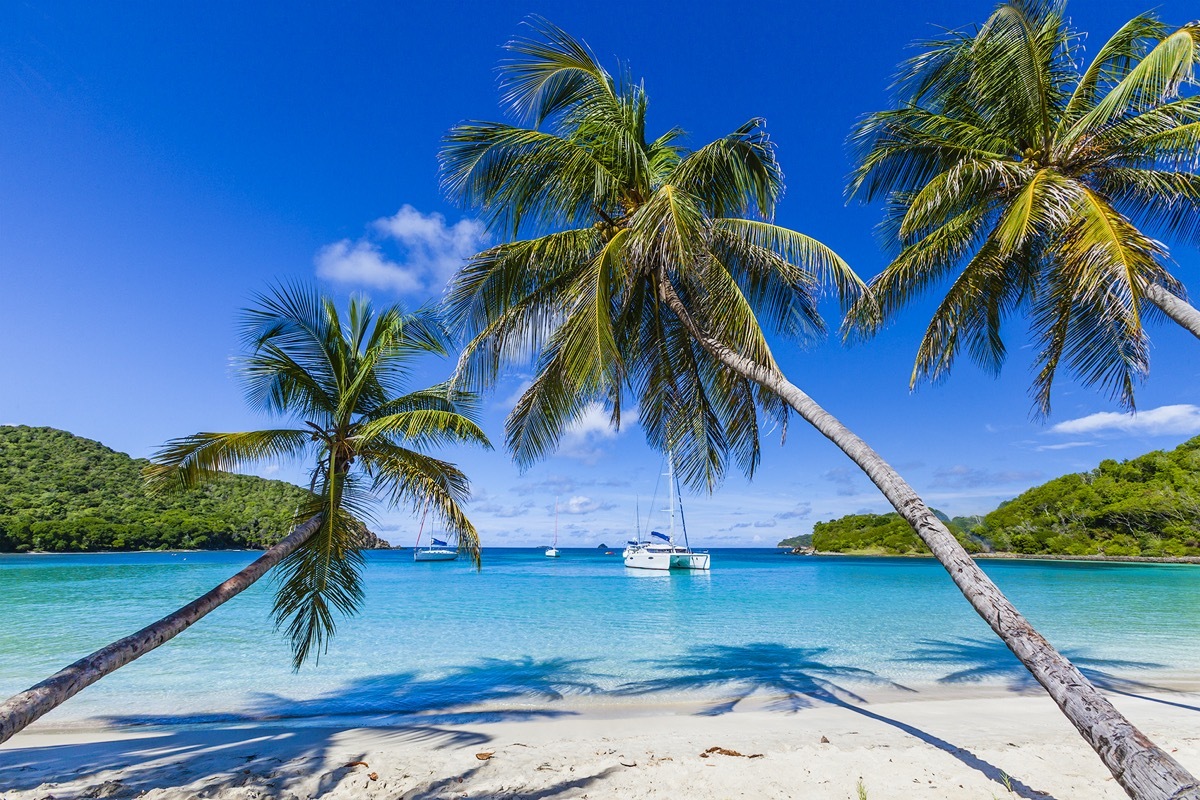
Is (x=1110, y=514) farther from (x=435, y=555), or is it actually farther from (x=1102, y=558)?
(x=435, y=555)

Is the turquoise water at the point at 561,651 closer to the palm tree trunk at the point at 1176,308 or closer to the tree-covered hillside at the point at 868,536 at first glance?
the palm tree trunk at the point at 1176,308

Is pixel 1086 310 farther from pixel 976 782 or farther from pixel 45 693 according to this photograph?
pixel 45 693

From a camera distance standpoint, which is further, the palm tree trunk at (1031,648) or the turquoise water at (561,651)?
the turquoise water at (561,651)

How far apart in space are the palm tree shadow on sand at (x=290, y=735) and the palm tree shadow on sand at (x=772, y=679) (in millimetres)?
2027

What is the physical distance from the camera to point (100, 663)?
12.2 ft

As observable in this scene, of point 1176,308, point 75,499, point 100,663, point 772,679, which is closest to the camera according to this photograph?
point 100,663

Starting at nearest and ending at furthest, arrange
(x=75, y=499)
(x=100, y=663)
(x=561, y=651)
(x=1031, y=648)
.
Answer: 1. (x=1031, y=648)
2. (x=100, y=663)
3. (x=561, y=651)
4. (x=75, y=499)

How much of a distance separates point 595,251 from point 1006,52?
4983 millimetres

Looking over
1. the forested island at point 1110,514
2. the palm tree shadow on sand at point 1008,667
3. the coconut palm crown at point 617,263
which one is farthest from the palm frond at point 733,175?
the forested island at point 1110,514

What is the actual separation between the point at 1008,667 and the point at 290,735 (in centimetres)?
1294

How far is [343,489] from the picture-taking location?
20.9 ft

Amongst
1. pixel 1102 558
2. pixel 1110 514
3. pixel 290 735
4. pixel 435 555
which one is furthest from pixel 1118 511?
pixel 290 735

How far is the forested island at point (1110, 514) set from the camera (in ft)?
163

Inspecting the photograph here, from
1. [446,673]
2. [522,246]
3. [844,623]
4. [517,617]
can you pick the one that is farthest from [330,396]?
[844,623]
